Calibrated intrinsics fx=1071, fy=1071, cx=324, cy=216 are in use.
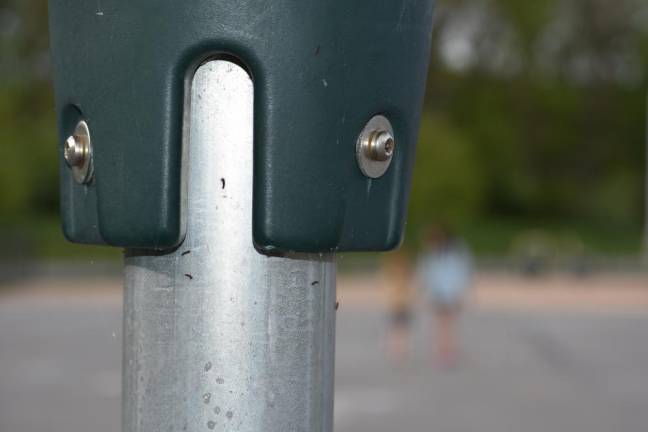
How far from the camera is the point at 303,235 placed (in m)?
1.36

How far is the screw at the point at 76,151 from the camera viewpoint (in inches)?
57.3

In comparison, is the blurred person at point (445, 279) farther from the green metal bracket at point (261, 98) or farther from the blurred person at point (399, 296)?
the green metal bracket at point (261, 98)

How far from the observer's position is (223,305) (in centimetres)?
136

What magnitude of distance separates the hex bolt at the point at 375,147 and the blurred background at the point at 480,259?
21.5 ft

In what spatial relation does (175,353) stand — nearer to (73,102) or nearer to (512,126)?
(73,102)

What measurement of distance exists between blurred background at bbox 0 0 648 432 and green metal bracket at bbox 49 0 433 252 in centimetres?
658

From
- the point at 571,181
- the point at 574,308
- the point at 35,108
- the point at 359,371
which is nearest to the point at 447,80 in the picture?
the point at 571,181

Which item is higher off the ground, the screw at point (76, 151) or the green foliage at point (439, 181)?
the green foliage at point (439, 181)

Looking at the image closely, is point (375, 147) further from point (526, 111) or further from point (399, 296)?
point (526, 111)

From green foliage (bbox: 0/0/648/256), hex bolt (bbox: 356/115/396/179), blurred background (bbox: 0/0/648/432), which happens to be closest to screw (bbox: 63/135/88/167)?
hex bolt (bbox: 356/115/396/179)

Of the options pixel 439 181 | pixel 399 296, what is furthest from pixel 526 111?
pixel 399 296

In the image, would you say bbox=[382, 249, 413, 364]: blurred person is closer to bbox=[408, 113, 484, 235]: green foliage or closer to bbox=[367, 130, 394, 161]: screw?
bbox=[367, 130, 394, 161]: screw

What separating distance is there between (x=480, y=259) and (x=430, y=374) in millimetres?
17501

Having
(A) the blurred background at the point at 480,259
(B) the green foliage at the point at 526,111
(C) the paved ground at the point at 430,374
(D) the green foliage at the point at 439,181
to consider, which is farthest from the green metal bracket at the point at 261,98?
(B) the green foliage at the point at 526,111
